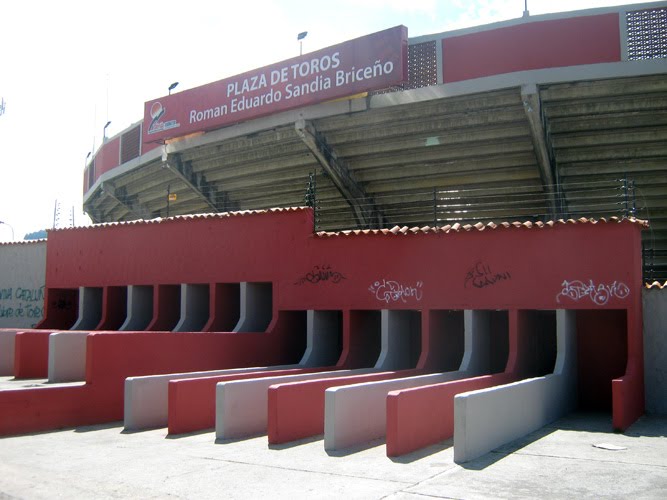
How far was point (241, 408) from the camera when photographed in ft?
35.4

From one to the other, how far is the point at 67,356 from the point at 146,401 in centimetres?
291

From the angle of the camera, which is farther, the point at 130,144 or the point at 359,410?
the point at 130,144

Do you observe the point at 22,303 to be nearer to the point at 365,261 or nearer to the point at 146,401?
the point at 146,401

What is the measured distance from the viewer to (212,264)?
16578 mm

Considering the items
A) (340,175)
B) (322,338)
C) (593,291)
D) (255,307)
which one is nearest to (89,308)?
(255,307)

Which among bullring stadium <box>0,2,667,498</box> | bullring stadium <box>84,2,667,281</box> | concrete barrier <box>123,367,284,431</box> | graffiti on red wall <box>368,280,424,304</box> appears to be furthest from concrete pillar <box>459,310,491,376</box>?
concrete barrier <box>123,367,284,431</box>

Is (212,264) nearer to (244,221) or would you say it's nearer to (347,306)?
(244,221)

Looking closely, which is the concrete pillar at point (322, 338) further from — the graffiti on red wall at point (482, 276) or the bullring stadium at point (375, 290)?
the graffiti on red wall at point (482, 276)

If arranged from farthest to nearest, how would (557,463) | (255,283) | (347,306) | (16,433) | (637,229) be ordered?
(255,283) < (347,306) < (637,229) < (16,433) < (557,463)

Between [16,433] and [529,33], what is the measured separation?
44.3 feet

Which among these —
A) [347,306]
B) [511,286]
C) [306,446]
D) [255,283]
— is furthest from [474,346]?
[255,283]

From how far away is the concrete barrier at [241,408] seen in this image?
10.6 metres

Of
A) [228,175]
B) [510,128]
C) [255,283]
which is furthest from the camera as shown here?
[228,175]

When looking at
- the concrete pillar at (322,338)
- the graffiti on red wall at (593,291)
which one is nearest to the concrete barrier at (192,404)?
the concrete pillar at (322,338)
